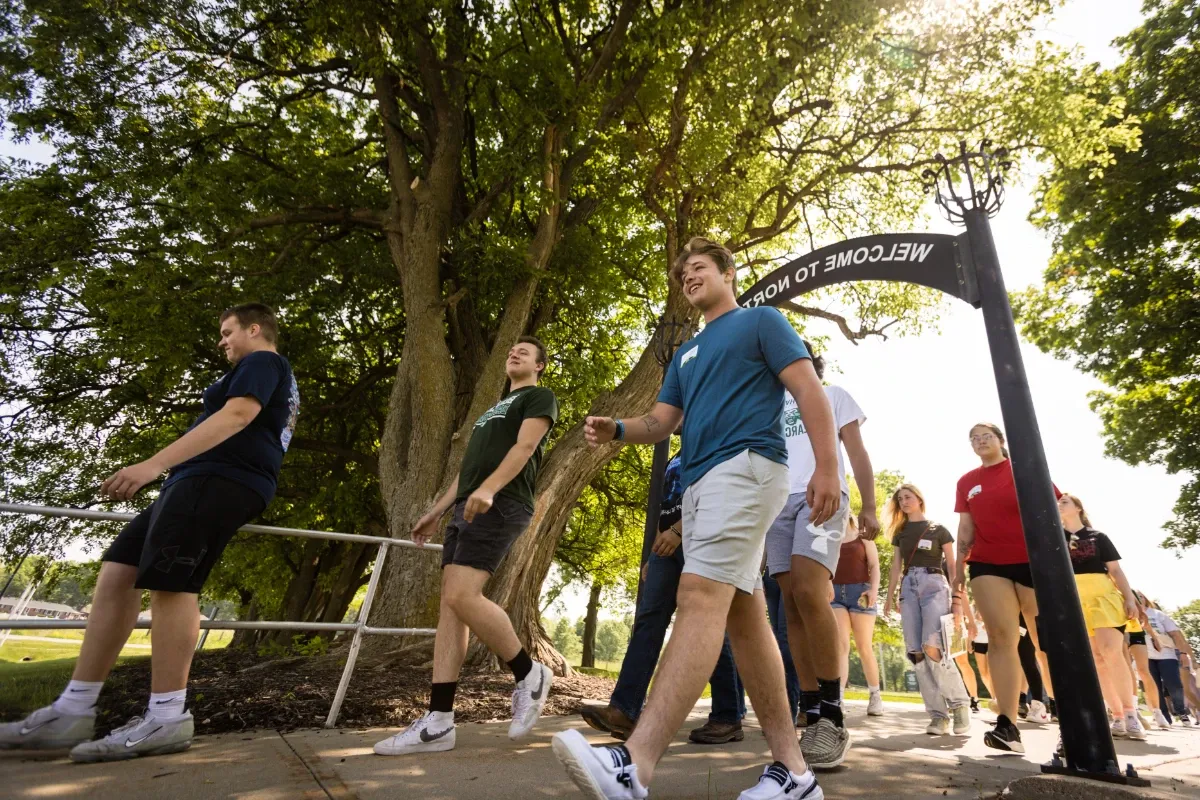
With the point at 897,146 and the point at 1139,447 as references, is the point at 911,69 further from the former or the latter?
the point at 1139,447

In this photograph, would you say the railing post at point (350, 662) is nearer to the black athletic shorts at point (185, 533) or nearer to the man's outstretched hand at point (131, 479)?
the black athletic shorts at point (185, 533)

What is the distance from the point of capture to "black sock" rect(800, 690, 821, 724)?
3.35m

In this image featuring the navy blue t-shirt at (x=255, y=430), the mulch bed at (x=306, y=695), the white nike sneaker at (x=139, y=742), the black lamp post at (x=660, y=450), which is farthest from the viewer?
the black lamp post at (x=660, y=450)

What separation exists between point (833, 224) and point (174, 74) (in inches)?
405

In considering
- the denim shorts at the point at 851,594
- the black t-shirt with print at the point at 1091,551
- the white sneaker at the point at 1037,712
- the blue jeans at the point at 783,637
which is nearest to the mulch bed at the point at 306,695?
the blue jeans at the point at 783,637

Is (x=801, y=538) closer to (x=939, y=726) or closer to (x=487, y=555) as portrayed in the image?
(x=487, y=555)

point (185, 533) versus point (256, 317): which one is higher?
point (256, 317)

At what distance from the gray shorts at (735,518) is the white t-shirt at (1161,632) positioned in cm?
995

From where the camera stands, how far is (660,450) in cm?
550

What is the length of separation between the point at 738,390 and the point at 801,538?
1.36 meters

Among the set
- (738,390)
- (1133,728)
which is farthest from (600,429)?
(1133,728)

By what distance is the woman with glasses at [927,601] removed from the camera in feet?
15.7

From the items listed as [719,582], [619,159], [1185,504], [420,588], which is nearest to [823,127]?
[619,159]

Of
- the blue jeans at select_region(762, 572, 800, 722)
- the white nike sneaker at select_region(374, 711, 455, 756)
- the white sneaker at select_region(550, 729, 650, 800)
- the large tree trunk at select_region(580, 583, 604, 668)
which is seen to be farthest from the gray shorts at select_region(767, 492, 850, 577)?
the large tree trunk at select_region(580, 583, 604, 668)
